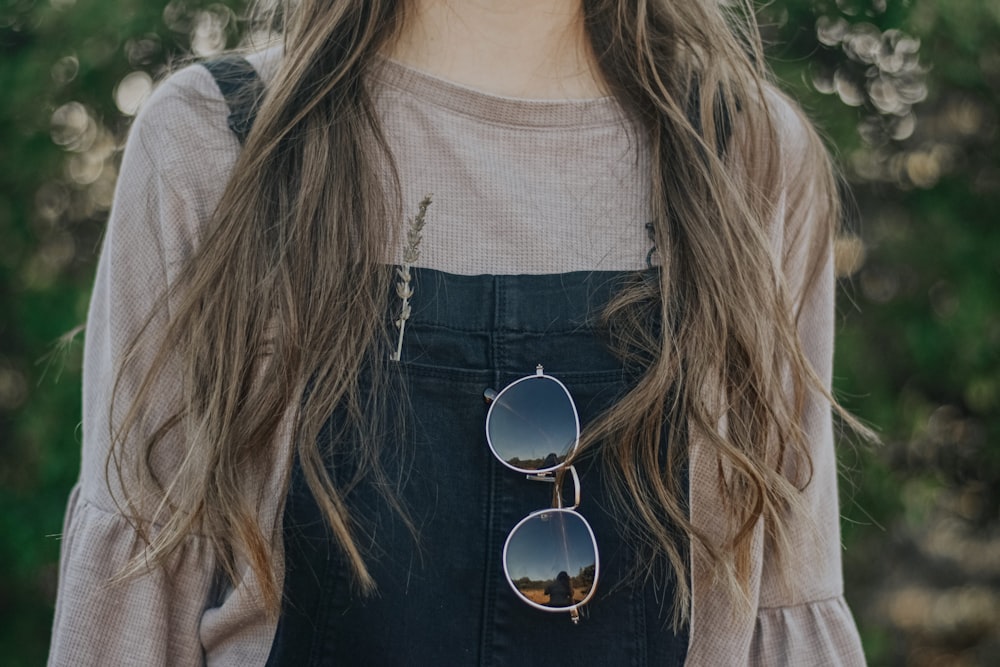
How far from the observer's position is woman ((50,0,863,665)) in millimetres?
1210

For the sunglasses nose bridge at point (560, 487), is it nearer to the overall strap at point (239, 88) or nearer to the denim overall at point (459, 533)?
the denim overall at point (459, 533)

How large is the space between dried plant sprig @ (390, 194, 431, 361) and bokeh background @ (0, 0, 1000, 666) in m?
1.19

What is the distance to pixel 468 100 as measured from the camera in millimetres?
1366

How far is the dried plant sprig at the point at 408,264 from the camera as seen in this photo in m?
1.25

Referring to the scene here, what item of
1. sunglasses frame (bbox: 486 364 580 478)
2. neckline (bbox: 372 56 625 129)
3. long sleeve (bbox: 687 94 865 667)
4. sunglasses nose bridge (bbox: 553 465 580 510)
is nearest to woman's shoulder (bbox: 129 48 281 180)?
neckline (bbox: 372 56 625 129)

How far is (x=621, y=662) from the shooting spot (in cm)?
123

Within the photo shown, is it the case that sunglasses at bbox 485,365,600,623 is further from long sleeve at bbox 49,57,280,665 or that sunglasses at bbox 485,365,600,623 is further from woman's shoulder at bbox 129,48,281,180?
woman's shoulder at bbox 129,48,281,180

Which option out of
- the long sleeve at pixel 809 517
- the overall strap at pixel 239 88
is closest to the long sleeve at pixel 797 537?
the long sleeve at pixel 809 517

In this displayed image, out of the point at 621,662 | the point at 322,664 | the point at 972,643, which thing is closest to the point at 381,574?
the point at 322,664

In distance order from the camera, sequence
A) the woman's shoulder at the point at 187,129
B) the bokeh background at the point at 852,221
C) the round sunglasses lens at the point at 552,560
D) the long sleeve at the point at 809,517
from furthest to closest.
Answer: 1. the bokeh background at the point at 852,221
2. the long sleeve at the point at 809,517
3. the woman's shoulder at the point at 187,129
4. the round sunglasses lens at the point at 552,560

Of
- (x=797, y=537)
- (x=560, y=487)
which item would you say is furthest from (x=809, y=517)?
(x=560, y=487)

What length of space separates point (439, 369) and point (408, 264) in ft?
0.44

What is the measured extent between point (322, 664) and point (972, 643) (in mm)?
2354

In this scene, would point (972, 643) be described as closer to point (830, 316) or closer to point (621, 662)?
point (830, 316)
